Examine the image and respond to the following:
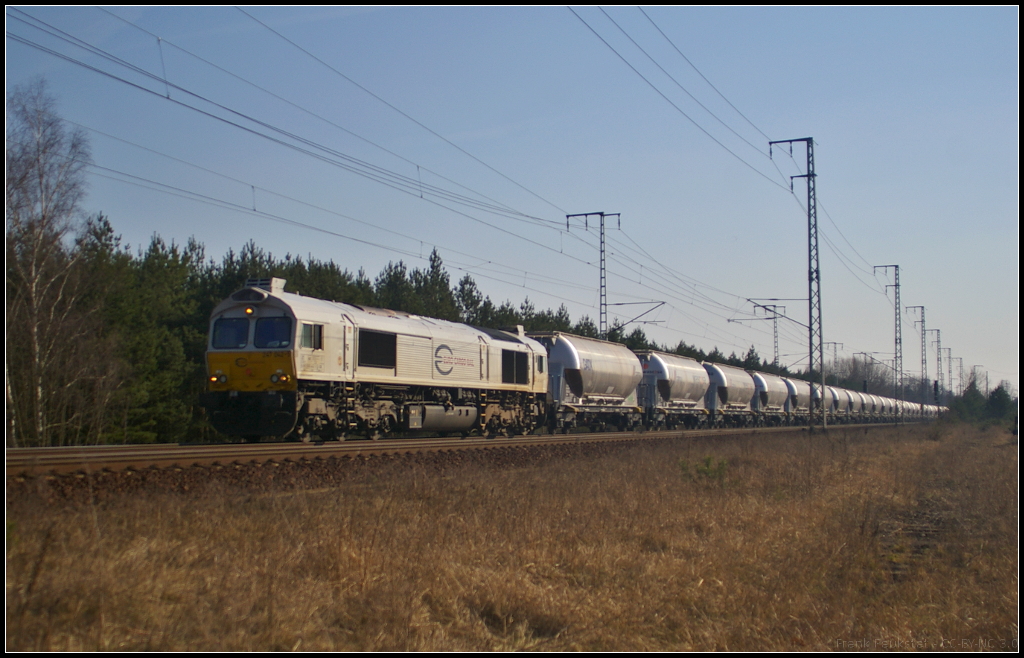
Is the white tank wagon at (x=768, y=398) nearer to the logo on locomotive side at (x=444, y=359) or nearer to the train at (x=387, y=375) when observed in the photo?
the train at (x=387, y=375)

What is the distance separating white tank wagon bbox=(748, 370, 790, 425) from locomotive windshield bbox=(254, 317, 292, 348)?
3515 cm

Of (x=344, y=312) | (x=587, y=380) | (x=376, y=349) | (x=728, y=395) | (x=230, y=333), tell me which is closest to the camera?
(x=230, y=333)

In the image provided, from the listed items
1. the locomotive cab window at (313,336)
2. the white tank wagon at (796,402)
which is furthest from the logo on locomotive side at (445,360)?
the white tank wagon at (796,402)

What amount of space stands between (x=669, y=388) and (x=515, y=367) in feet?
43.0

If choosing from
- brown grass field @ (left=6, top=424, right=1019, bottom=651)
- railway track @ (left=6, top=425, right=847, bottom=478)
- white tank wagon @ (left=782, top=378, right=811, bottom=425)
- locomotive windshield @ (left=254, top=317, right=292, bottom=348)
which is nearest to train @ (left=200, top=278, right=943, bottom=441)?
locomotive windshield @ (left=254, top=317, right=292, bottom=348)

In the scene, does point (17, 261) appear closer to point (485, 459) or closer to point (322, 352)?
point (322, 352)

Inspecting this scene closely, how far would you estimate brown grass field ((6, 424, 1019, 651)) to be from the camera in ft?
18.7

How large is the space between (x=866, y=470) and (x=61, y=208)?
25.5 m

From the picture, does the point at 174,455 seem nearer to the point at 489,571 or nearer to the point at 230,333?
the point at 230,333

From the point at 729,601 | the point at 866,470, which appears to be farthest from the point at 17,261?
the point at 866,470

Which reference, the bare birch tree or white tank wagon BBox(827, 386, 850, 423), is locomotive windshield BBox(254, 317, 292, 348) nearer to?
the bare birch tree

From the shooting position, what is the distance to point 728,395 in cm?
4203

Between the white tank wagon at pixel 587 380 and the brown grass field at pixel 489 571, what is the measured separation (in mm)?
15094

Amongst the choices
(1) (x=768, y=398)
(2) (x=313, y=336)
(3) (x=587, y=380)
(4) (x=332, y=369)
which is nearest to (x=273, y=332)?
(2) (x=313, y=336)
